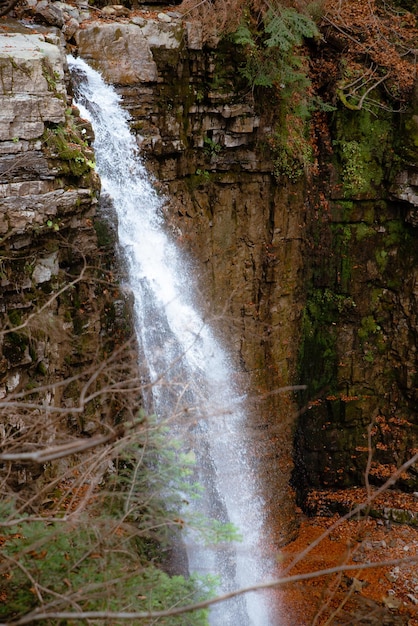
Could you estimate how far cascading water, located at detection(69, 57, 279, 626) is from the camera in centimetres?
794

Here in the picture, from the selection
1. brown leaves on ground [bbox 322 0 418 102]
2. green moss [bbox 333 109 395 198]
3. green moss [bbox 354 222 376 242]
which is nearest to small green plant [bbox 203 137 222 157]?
green moss [bbox 333 109 395 198]

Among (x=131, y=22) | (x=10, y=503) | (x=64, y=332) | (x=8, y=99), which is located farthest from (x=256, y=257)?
(x=10, y=503)

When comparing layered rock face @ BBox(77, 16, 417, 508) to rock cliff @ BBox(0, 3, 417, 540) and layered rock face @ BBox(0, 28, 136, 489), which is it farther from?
layered rock face @ BBox(0, 28, 136, 489)

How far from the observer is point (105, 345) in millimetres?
7391

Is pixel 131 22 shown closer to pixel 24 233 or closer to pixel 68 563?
pixel 24 233

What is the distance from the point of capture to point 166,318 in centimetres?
827

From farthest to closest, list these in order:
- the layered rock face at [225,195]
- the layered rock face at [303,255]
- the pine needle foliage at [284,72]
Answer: the layered rock face at [303,255] → the pine needle foliage at [284,72] → the layered rock face at [225,195]

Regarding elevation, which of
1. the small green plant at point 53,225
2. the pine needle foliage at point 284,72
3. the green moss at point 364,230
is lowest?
the green moss at point 364,230

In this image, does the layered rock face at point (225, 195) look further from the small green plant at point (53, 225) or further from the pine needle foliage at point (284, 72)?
the small green plant at point (53, 225)

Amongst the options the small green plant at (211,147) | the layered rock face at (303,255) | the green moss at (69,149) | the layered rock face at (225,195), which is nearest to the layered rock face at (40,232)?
the green moss at (69,149)

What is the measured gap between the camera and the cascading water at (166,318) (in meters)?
7.94

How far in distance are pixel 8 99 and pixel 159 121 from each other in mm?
3859

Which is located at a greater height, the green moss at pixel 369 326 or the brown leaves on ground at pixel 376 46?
the brown leaves on ground at pixel 376 46

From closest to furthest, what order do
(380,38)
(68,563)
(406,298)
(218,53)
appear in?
(68,563)
(218,53)
(380,38)
(406,298)
